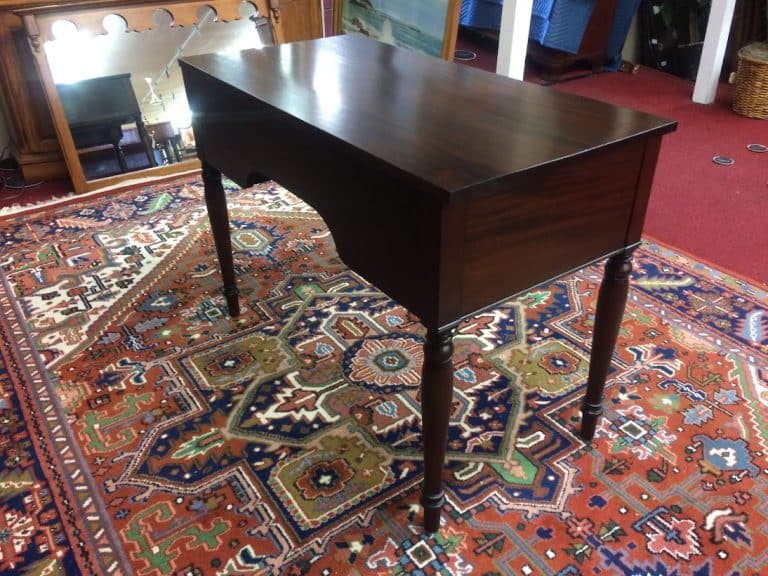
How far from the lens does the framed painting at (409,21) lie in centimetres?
265

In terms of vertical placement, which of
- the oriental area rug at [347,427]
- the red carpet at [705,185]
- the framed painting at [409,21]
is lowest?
the oriental area rug at [347,427]

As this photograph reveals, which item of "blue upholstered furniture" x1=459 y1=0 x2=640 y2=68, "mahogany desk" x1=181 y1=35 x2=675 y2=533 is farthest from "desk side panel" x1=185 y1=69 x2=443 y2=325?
"blue upholstered furniture" x1=459 y1=0 x2=640 y2=68

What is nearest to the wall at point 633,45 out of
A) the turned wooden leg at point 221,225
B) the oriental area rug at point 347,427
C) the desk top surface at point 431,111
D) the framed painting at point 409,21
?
the framed painting at point 409,21

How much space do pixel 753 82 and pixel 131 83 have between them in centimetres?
308

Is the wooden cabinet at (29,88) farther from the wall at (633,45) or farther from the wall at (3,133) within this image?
the wall at (633,45)

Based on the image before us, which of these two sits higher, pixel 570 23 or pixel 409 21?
pixel 409 21

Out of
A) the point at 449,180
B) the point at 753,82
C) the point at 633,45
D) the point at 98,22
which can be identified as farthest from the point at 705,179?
the point at 98,22

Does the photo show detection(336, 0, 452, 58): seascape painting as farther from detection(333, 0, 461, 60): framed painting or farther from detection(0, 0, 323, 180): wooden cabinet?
detection(0, 0, 323, 180): wooden cabinet

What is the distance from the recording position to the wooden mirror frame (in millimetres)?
2629

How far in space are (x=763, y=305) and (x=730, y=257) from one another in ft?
1.10

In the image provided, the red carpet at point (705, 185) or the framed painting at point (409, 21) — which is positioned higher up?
the framed painting at point (409, 21)

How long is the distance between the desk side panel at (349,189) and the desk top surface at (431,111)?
32mm

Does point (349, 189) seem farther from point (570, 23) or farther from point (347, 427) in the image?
point (570, 23)

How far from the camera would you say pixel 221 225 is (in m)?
1.92
